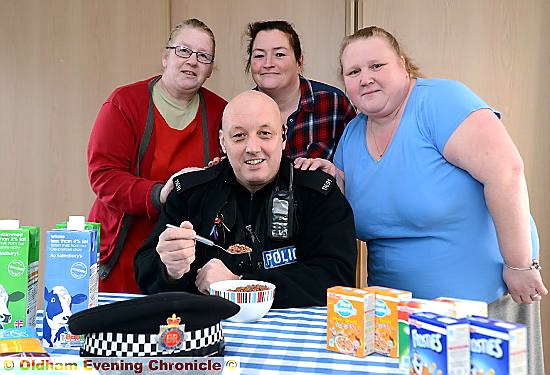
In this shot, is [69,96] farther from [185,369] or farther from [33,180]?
[185,369]

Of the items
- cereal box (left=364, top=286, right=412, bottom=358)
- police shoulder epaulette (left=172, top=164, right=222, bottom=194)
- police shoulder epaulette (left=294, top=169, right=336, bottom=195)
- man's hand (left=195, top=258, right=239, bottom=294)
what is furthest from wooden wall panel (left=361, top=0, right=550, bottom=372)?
cereal box (left=364, top=286, right=412, bottom=358)

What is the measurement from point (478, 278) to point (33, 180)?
2475 mm

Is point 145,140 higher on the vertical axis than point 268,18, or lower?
lower

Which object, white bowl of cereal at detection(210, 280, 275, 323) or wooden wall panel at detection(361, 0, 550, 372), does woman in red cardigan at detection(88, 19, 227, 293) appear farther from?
wooden wall panel at detection(361, 0, 550, 372)

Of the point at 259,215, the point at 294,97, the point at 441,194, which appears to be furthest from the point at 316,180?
the point at 294,97

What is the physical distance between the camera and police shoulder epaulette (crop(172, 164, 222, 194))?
1.68 meters

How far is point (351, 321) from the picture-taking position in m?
1.00

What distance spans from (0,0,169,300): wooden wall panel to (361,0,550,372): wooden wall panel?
1.40 meters

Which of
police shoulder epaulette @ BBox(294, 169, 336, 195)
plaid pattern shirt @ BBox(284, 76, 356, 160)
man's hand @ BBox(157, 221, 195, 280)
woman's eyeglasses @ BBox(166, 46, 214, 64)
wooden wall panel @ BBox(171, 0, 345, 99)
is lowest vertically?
man's hand @ BBox(157, 221, 195, 280)

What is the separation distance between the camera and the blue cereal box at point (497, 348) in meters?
0.73

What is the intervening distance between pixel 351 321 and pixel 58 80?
2604 millimetres

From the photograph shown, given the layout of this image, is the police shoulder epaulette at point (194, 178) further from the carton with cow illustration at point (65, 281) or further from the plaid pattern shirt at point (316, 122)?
the carton with cow illustration at point (65, 281)

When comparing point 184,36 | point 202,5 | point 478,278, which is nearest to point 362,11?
point 202,5

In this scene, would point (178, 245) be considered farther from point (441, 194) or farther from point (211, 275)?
point (441, 194)
